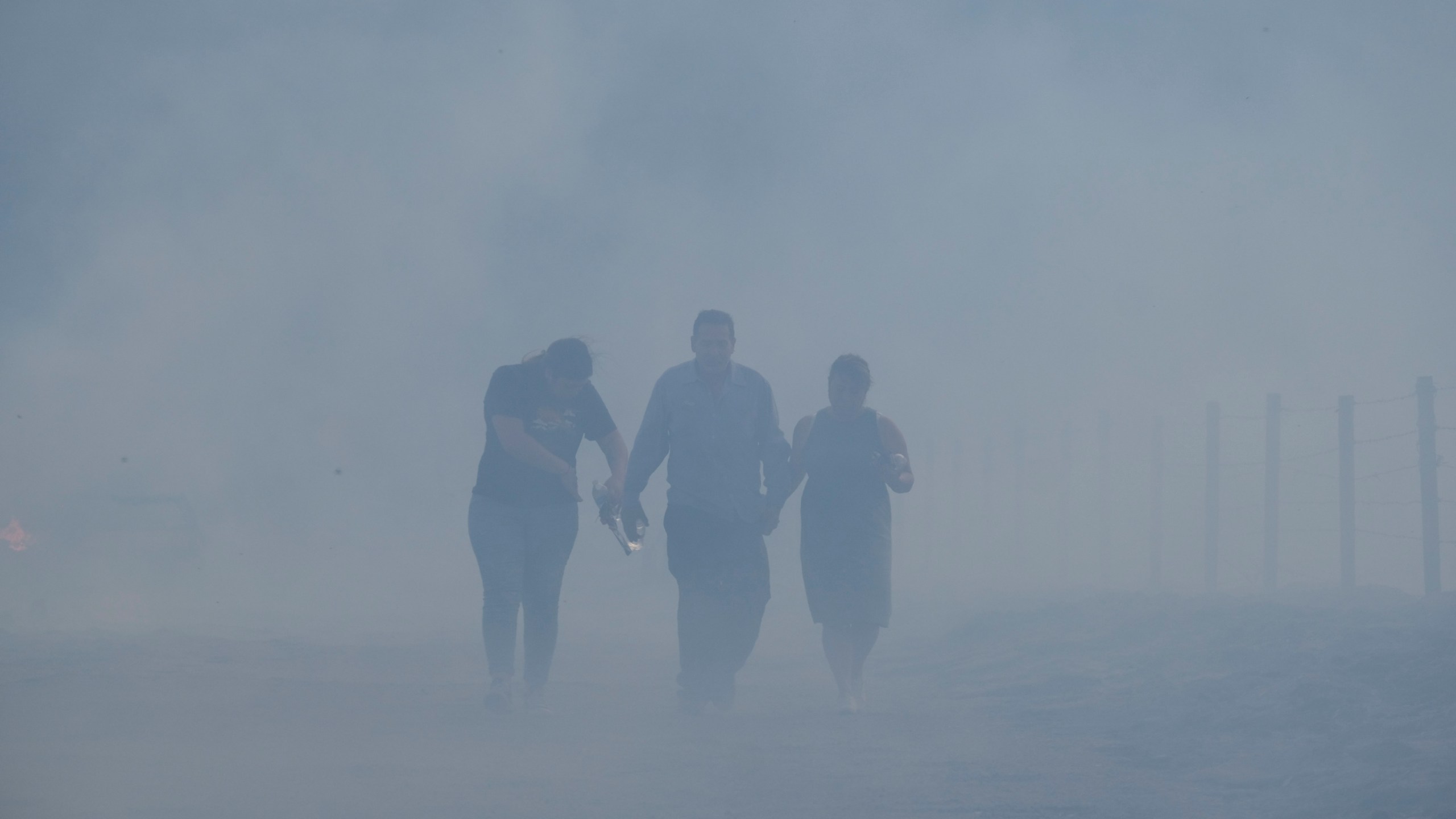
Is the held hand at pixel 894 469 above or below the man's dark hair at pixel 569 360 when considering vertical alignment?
below

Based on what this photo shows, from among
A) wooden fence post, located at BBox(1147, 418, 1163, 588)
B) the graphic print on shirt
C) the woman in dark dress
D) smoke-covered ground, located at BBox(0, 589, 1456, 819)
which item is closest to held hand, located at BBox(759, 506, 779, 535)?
the woman in dark dress

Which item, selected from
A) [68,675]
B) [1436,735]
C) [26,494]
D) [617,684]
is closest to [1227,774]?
[1436,735]

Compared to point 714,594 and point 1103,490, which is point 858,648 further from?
point 1103,490

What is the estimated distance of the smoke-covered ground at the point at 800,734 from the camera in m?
3.79

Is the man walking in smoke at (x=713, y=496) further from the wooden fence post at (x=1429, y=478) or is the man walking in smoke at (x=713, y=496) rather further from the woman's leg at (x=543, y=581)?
the wooden fence post at (x=1429, y=478)

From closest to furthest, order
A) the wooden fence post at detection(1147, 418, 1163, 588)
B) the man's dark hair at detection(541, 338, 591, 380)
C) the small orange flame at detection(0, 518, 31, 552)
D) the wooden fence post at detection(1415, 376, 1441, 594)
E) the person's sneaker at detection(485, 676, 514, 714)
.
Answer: the person's sneaker at detection(485, 676, 514, 714) < the man's dark hair at detection(541, 338, 591, 380) < the wooden fence post at detection(1415, 376, 1441, 594) < the wooden fence post at detection(1147, 418, 1163, 588) < the small orange flame at detection(0, 518, 31, 552)

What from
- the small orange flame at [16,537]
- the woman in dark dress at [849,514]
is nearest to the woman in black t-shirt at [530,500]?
the woman in dark dress at [849,514]

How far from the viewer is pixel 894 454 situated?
6.51 meters

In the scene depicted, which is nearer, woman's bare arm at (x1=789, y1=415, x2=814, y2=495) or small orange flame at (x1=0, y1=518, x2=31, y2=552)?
woman's bare arm at (x1=789, y1=415, x2=814, y2=495)

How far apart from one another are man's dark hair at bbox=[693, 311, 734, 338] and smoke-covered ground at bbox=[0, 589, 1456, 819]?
1.97m

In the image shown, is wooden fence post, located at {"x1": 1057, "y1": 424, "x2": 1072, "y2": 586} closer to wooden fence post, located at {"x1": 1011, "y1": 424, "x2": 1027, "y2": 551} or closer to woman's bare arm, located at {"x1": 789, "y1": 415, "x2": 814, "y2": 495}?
wooden fence post, located at {"x1": 1011, "y1": 424, "x2": 1027, "y2": 551}

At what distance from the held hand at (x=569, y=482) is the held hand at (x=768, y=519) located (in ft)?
3.14

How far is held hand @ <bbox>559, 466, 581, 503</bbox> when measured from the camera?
20.4 feet

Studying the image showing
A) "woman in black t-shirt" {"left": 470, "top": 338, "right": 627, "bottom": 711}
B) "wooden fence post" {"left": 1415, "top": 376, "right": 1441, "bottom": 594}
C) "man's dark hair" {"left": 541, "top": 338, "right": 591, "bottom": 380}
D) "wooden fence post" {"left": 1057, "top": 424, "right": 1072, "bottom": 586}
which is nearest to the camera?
"woman in black t-shirt" {"left": 470, "top": 338, "right": 627, "bottom": 711}
